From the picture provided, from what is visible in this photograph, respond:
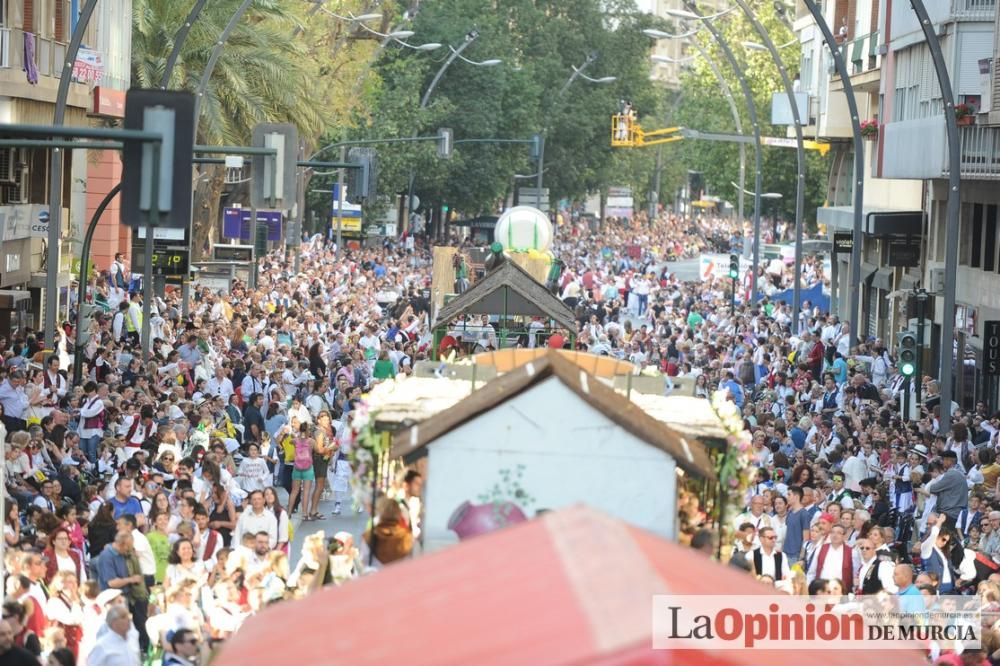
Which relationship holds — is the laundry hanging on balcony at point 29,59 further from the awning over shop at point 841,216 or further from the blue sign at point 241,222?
the awning over shop at point 841,216

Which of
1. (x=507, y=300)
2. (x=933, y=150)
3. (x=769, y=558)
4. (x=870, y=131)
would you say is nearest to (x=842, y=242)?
(x=933, y=150)

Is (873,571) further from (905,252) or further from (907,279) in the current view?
(907,279)

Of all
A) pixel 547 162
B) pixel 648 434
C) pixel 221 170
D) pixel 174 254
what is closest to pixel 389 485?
pixel 648 434

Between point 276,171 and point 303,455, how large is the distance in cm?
357

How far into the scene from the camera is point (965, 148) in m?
32.9

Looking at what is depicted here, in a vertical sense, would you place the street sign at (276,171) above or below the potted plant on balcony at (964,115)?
below

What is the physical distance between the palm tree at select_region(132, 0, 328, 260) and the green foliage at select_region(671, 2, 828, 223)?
102 feet

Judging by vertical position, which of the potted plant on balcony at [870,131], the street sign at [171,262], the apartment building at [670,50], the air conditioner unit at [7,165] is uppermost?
the apartment building at [670,50]

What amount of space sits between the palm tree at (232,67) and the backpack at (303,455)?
16285 mm

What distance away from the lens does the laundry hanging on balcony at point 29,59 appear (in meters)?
34.7

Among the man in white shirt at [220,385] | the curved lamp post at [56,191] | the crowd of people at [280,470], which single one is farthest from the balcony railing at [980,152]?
the curved lamp post at [56,191]

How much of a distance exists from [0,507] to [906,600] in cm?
626

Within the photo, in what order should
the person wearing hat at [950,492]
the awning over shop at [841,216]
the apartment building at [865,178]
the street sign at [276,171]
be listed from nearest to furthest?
1. the person wearing hat at [950,492]
2. the street sign at [276,171]
3. the apartment building at [865,178]
4. the awning over shop at [841,216]

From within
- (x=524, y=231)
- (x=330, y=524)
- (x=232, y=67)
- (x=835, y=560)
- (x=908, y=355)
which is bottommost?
(x=330, y=524)
